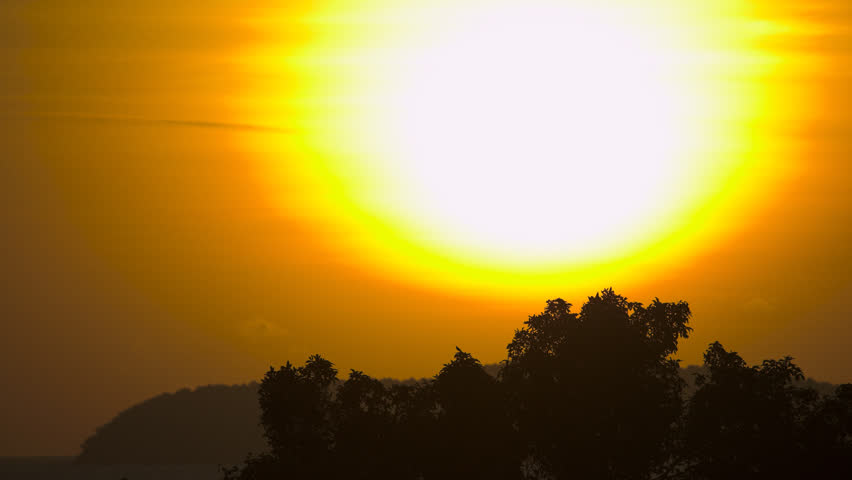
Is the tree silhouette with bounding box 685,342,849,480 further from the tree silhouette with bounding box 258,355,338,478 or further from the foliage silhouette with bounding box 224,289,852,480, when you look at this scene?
the tree silhouette with bounding box 258,355,338,478

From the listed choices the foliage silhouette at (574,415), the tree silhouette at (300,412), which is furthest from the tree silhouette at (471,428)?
the tree silhouette at (300,412)

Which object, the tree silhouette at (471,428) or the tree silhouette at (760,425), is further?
the tree silhouette at (471,428)

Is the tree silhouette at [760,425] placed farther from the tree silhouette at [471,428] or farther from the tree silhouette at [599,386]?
the tree silhouette at [471,428]

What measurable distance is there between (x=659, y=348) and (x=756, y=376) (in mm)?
5193

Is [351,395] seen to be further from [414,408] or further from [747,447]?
[747,447]

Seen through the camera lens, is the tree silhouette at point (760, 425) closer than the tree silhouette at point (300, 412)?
Yes

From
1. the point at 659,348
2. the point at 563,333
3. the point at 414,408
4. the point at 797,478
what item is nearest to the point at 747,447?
the point at 797,478

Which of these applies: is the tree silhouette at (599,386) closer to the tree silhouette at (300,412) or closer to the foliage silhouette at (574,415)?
the foliage silhouette at (574,415)

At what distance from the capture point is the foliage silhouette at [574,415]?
61.0m

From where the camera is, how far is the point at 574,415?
62.2 m

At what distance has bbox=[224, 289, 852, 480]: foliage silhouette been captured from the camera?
200 feet

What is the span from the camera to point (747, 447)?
60531mm

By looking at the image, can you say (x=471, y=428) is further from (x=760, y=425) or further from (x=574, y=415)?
(x=760, y=425)

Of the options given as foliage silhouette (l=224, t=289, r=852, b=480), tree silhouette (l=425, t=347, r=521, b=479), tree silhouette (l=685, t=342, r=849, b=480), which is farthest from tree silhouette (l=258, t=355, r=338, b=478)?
tree silhouette (l=685, t=342, r=849, b=480)
